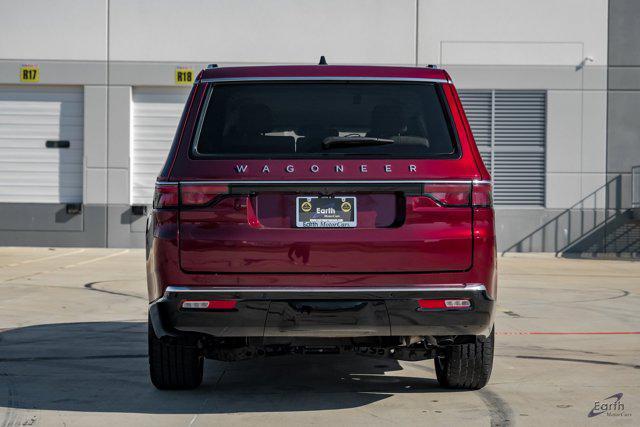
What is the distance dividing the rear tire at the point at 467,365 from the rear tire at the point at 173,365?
144 cm

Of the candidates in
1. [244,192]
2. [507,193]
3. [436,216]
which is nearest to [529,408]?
[436,216]

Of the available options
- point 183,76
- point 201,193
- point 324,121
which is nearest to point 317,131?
point 324,121

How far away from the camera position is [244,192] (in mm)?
5367

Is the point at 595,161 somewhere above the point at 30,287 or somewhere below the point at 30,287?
above

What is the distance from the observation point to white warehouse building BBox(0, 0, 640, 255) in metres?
22.3

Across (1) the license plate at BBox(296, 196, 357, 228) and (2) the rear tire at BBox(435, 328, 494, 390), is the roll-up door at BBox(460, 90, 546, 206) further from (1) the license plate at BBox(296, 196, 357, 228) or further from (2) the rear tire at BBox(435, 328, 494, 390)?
(1) the license plate at BBox(296, 196, 357, 228)

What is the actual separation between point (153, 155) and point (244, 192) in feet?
58.2

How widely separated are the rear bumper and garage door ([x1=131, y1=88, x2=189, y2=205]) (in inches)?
689

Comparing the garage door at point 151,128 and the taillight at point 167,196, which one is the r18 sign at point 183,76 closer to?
the garage door at point 151,128

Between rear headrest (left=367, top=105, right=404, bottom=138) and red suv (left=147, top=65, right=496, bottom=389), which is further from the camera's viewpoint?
rear headrest (left=367, top=105, right=404, bottom=138)

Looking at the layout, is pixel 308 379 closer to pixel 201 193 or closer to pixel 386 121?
pixel 201 193

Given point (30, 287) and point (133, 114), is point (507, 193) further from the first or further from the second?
point (30, 287)

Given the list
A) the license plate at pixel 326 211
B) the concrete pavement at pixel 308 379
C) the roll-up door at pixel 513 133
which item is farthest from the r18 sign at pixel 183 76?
the license plate at pixel 326 211

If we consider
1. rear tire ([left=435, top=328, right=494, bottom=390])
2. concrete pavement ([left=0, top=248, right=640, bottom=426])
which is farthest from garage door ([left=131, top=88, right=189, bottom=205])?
rear tire ([left=435, top=328, right=494, bottom=390])
